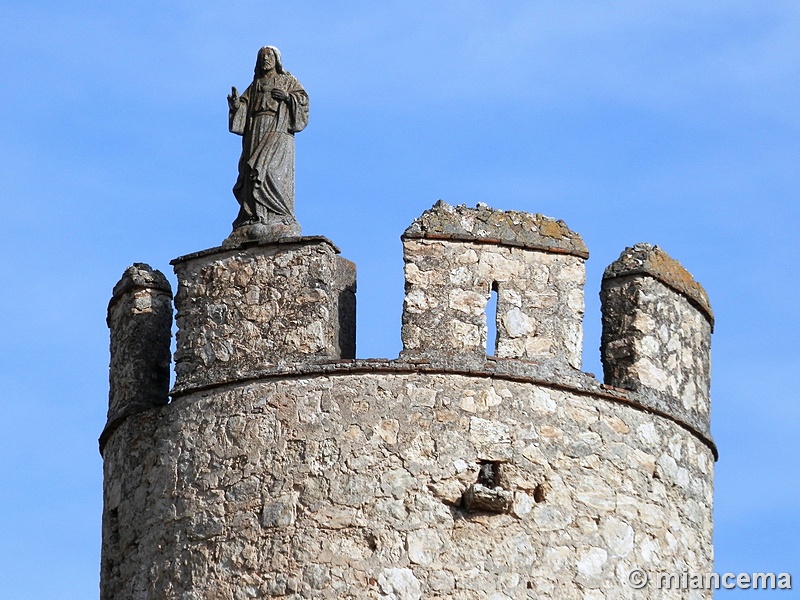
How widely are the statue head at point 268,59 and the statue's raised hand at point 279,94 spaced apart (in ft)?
0.55

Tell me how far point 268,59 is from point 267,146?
0.66 metres

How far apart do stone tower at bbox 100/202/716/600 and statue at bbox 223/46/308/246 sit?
246 millimetres

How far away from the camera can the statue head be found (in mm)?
16766

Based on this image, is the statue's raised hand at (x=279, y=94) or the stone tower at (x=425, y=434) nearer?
the stone tower at (x=425, y=434)

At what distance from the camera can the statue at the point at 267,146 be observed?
16.2 m

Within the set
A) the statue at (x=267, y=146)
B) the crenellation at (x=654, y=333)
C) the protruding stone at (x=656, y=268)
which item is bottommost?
the crenellation at (x=654, y=333)

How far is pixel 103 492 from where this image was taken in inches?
659

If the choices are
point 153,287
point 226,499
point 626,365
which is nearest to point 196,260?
point 153,287

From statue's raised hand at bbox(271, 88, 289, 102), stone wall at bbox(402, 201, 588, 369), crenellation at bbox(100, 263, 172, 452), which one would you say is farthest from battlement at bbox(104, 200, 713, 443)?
statue's raised hand at bbox(271, 88, 289, 102)

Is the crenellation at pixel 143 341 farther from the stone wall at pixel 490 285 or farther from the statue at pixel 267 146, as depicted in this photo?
the stone wall at pixel 490 285

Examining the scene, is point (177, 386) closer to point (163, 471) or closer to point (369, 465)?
point (163, 471)

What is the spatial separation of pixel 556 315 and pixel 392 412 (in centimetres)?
131

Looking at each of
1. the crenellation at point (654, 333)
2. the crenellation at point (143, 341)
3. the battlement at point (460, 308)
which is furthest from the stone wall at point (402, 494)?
the crenellation at point (143, 341)

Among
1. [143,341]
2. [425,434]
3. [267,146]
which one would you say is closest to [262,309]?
[143,341]
